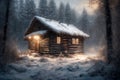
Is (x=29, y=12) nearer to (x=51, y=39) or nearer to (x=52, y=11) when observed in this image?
(x=52, y=11)

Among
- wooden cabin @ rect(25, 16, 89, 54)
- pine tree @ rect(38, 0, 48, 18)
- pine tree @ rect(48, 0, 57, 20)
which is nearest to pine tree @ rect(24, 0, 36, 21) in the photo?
pine tree @ rect(38, 0, 48, 18)

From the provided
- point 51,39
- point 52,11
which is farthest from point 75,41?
point 52,11

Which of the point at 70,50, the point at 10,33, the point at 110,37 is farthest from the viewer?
the point at 70,50

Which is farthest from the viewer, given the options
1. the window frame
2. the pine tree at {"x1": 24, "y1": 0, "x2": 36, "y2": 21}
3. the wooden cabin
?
the pine tree at {"x1": 24, "y1": 0, "x2": 36, "y2": 21}

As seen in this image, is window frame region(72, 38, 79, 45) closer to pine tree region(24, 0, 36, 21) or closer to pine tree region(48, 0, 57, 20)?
pine tree region(24, 0, 36, 21)

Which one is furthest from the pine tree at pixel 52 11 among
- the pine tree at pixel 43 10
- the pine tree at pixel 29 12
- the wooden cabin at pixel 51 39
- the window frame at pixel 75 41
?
the wooden cabin at pixel 51 39

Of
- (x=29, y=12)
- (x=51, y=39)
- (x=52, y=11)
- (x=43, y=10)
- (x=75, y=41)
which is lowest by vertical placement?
(x=75, y=41)

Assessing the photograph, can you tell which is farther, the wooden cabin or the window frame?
the window frame

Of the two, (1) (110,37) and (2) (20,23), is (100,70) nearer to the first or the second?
(1) (110,37)

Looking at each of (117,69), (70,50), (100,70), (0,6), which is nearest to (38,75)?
(100,70)

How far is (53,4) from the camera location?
79625 millimetres

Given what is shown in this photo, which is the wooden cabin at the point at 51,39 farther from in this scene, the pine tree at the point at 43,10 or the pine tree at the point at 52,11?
the pine tree at the point at 52,11

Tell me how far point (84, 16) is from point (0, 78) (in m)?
71.0

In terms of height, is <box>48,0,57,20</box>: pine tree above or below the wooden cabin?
above
